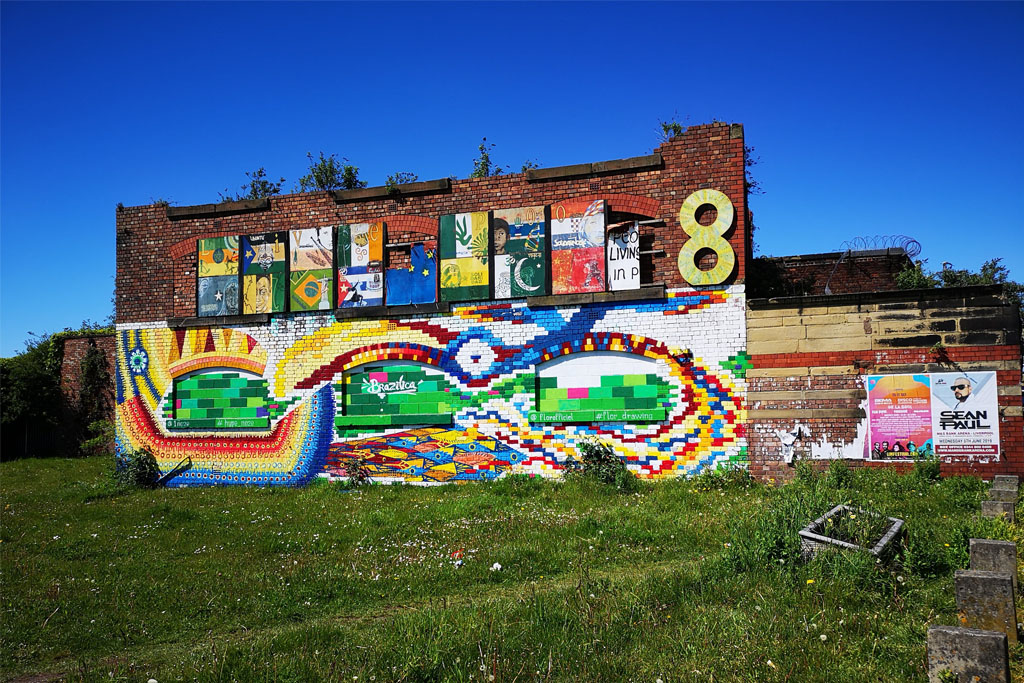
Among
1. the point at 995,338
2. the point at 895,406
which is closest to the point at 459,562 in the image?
the point at 895,406

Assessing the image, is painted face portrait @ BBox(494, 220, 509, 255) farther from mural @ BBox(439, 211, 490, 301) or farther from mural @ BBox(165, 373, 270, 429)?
mural @ BBox(165, 373, 270, 429)

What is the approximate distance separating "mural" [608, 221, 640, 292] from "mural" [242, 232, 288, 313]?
7367 mm

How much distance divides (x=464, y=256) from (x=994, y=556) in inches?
429

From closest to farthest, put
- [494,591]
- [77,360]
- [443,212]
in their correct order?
[494,591] < [443,212] < [77,360]

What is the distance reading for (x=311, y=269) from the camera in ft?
51.3

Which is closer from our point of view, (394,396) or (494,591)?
→ (494,591)

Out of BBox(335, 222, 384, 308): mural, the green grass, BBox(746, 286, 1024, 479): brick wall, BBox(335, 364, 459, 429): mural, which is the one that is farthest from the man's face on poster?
BBox(335, 222, 384, 308): mural

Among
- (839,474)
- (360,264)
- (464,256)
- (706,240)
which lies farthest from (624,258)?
(360,264)

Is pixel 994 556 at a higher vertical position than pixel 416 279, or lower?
lower

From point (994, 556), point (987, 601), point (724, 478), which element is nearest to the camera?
point (987, 601)

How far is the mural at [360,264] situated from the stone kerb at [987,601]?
12.2 metres

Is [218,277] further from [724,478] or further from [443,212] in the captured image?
[724,478]

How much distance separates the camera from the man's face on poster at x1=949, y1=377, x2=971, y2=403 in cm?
1141

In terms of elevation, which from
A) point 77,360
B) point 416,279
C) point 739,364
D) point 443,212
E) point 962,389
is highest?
point 443,212
